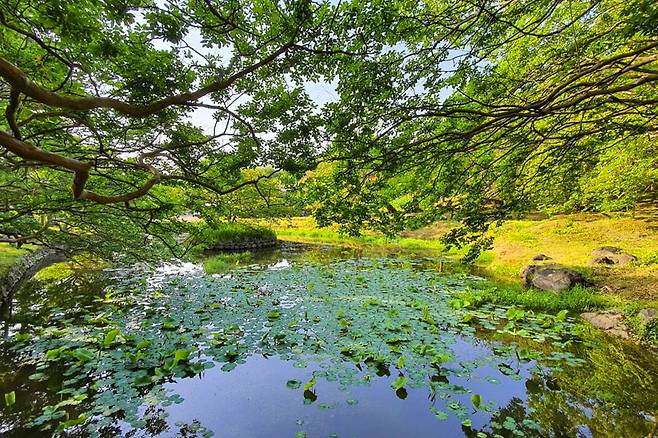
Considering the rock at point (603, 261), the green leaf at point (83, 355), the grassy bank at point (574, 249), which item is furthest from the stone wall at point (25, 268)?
the rock at point (603, 261)

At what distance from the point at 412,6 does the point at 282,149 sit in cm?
257

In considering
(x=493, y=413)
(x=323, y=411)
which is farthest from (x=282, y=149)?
(x=493, y=413)

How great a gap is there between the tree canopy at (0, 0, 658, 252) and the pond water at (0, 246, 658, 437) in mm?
2546

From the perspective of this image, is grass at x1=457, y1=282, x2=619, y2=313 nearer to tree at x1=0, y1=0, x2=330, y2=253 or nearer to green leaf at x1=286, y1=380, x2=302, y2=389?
green leaf at x1=286, y1=380, x2=302, y2=389

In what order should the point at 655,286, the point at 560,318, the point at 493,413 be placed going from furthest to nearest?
the point at 655,286 < the point at 560,318 < the point at 493,413

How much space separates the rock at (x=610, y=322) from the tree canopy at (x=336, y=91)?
3707 millimetres

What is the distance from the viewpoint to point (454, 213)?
5539 millimetres

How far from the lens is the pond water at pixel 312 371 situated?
178 inches

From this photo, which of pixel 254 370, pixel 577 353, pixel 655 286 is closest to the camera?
pixel 254 370

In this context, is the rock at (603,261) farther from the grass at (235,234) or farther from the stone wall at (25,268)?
the stone wall at (25,268)

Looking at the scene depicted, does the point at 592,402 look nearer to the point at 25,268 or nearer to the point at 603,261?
the point at 603,261

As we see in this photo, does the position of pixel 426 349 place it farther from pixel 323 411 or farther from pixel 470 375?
pixel 323 411

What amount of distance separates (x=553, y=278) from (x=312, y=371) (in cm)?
951

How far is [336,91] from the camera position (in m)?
4.44
